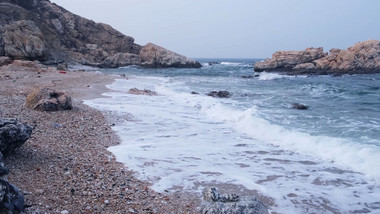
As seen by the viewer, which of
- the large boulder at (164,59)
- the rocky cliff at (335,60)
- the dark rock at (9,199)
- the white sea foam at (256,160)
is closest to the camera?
the dark rock at (9,199)

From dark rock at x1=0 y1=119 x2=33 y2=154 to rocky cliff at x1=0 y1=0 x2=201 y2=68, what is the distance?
36.6m

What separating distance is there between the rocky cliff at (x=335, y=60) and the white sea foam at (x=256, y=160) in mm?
35286

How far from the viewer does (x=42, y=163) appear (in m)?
4.69

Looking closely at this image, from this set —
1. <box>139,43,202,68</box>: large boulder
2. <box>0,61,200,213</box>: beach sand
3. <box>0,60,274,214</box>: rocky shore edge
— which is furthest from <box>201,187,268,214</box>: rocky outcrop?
<box>139,43,202,68</box>: large boulder

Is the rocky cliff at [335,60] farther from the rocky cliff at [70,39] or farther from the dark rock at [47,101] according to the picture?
the dark rock at [47,101]

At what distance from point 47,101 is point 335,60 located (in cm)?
4149

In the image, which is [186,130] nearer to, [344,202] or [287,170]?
[287,170]

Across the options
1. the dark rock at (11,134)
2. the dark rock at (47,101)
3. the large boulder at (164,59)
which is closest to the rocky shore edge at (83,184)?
the dark rock at (11,134)

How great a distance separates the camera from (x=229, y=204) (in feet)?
13.3

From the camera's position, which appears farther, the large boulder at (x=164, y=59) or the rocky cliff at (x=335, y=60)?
the large boulder at (x=164, y=59)

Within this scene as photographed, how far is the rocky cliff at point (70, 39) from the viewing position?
38.8 m

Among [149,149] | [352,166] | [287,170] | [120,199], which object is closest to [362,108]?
[352,166]

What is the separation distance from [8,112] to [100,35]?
59040mm

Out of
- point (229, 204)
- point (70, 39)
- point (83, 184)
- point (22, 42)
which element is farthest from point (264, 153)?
point (70, 39)
